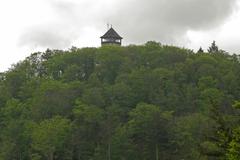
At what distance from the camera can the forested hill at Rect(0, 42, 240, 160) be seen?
69938 millimetres

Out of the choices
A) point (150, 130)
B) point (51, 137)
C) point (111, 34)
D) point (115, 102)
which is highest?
point (111, 34)

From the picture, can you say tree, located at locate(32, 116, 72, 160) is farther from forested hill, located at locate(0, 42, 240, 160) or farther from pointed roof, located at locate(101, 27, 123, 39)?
pointed roof, located at locate(101, 27, 123, 39)

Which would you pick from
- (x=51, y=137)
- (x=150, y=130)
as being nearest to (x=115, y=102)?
(x=150, y=130)

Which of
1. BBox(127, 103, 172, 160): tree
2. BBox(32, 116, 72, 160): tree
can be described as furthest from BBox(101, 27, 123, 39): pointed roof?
BBox(127, 103, 172, 160): tree

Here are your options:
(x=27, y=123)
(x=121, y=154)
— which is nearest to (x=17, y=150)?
(x=27, y=123)

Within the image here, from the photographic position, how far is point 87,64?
96.6m

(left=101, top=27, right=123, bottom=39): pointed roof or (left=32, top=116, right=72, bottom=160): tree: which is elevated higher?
(left=101, top=27, right=123, bottom=39): pointed roof

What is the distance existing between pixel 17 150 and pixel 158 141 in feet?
66.7

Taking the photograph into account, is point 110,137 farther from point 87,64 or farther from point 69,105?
point 87,64

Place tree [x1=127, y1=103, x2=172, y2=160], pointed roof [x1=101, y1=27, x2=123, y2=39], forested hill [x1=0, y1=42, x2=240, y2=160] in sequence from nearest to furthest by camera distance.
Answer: tree [x1=127, y1=103, x2=172, y2=160] < forested hill [x1=0, y1=42, x2=240, y2=160] < pointed roof [x1=101, y1=27, x2=123, y2=39]

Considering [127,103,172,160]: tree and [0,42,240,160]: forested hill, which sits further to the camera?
[0,42,240,160]: forested hill

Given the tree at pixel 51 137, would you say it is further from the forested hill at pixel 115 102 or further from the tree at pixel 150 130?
the tree at pixel 150 130

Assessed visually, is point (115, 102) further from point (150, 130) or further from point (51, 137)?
point (51, 137)

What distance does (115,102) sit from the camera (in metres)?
81.6
